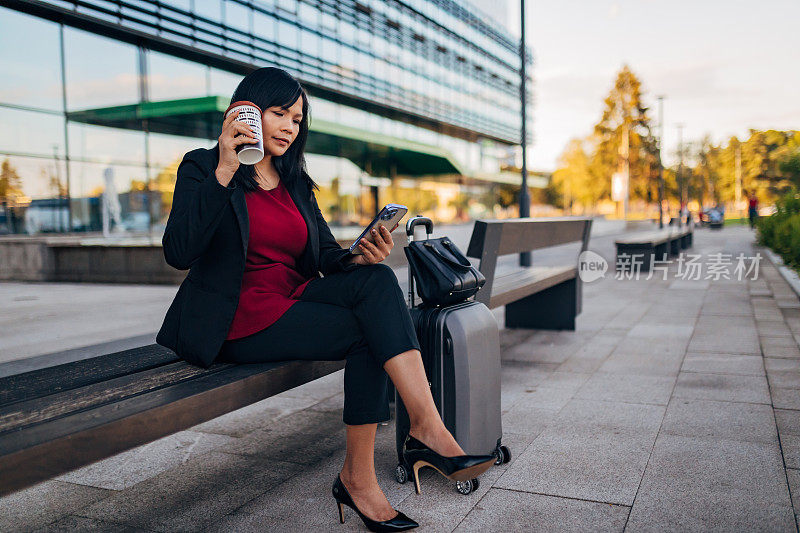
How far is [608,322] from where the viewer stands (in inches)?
286

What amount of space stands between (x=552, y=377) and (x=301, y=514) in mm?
2679

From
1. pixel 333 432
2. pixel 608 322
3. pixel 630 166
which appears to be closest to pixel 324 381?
pixel 333 432

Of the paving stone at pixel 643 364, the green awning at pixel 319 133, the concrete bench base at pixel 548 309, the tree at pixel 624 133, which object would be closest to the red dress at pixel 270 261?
the paving stone at pixel 643 364

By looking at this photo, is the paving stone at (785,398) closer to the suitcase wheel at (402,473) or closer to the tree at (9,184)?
the suitcase wheel at (402,473)

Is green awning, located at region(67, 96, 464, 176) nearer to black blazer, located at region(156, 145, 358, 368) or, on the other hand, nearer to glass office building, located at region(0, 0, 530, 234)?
glass office building, located at region(0, 0, 530, 234)

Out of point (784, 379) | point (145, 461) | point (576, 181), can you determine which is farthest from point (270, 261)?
point (576, 181)

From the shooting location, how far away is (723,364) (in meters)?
5.07

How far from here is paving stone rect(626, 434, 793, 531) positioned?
8.07 feet

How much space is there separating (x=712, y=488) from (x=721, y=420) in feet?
3.45

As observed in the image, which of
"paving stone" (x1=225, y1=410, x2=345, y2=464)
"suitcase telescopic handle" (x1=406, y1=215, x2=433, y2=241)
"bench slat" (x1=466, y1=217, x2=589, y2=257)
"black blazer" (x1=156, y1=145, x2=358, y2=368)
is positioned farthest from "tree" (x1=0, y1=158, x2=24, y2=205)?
"suitcase telescopic handle" (x1=406, y1=215, x2=433, y2=241)

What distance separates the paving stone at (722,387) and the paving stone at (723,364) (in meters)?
0.14

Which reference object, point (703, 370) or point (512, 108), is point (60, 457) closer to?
point (703, 370)

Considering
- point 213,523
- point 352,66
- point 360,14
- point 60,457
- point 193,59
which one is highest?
point 360,14

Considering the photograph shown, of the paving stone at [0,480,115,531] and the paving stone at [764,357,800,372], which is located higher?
the paving stone at [764,357,800,372]
